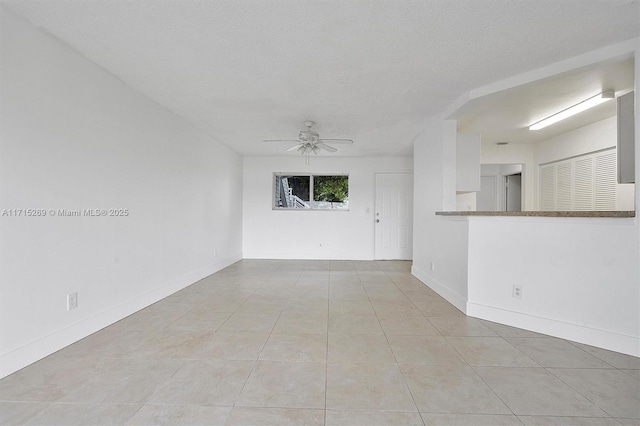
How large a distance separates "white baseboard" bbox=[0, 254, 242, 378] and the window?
11.2ft

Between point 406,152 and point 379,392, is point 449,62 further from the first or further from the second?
point 406,152

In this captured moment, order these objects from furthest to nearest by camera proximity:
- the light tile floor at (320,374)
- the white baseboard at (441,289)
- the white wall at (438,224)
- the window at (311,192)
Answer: the window at (311,192)
the white wall at (438,224)
the white baseboard at (441,289)
the light tile floor at (320,374)

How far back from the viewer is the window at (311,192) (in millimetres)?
6934

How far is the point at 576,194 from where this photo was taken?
16.0 ft

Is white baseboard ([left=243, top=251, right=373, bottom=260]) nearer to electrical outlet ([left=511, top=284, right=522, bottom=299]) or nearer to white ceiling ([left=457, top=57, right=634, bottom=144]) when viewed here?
white ceiling ([left=457, top=57, right=634, bottom=144])

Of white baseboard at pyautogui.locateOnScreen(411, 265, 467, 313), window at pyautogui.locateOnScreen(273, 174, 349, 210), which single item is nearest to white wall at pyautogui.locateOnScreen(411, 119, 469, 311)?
white baseboard at pyautogui.locateOnScreen(411, 265, 467, 313)

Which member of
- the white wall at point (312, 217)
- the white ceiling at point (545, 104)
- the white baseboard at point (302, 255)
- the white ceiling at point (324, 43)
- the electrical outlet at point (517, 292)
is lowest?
the white baseboard at point (302, 255)

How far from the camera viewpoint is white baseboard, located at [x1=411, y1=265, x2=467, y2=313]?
3290mm

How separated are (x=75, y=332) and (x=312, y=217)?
4.90 meters

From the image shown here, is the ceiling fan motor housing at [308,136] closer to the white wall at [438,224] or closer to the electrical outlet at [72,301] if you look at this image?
the white wall at [438,224]

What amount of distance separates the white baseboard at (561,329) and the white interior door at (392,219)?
367 cm

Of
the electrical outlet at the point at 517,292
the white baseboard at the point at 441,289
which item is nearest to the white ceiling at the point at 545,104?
the electrical outlet at the point at 517,292

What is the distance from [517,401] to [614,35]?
8.63 feet

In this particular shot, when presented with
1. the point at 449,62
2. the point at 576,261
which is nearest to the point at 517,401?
the point at 576,261
